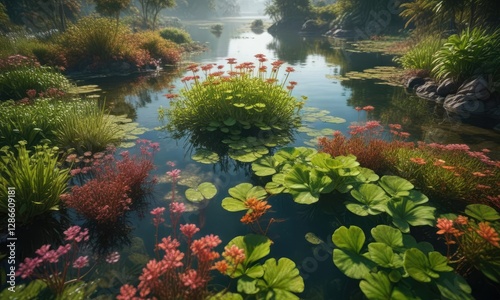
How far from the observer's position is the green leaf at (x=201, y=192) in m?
3.86

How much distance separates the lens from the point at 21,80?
7.88 m

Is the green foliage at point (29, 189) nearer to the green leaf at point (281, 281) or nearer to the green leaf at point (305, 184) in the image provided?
the green leaf at point (281, 281)

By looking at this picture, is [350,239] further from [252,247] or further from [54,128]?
[54,128]

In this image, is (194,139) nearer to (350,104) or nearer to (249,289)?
(249,289)

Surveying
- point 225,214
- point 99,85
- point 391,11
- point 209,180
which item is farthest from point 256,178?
point 391,11

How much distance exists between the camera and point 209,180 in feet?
14.8

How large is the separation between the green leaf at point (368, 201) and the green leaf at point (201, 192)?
190 cm

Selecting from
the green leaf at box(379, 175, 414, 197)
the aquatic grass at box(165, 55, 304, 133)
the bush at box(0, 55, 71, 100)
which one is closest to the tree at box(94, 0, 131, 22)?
the bush at box(0, 55, 71, 100)

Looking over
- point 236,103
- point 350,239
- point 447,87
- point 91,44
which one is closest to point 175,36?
point 91,44

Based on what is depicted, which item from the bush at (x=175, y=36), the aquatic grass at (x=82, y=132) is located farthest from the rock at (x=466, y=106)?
the bush at (x=175, y=36)

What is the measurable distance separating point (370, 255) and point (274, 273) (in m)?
0.95

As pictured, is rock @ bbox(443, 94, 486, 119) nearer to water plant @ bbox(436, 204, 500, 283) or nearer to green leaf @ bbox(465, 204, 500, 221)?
green leaf @ bbox(465, 204, 500, 221)

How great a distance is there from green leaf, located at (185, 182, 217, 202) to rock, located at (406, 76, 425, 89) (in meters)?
9.48

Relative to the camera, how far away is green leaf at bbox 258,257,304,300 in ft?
7.56
